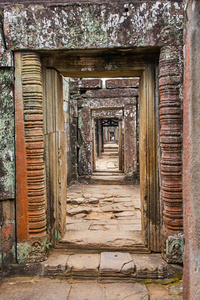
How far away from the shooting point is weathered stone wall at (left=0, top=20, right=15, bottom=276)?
2.85 m

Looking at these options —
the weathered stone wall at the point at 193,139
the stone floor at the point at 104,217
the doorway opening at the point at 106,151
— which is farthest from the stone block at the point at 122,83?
the weathered stone wall at the point at 193,139

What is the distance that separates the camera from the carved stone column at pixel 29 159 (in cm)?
288

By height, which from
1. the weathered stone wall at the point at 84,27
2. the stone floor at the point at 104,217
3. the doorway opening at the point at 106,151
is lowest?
the stone floor at the point at 104,217

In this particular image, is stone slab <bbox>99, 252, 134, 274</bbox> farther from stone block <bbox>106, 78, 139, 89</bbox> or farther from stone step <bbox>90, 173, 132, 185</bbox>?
stone block <bbox>106, 78, 139, 89</bbox>

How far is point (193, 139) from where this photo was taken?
136cm

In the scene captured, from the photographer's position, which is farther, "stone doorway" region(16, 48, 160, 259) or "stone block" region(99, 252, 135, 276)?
"stone doorway" region(16, 48, 160, 259)

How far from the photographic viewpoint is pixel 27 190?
2.94 metres

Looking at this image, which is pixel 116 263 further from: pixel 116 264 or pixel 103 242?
pixel 103 242

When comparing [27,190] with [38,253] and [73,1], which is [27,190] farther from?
[73,1]

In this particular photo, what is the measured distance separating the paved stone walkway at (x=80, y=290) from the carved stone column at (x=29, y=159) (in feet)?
0.94

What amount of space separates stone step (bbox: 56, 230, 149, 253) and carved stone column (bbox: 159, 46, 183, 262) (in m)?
0.52

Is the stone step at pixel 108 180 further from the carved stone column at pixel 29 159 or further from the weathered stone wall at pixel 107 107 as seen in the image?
the carved stone column at pixel 29 159

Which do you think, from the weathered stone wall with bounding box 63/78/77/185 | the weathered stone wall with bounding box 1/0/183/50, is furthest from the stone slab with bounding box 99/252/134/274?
the weathered stone wall with bounding box 63/78/77/185

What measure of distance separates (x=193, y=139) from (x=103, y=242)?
2398 millimetres
